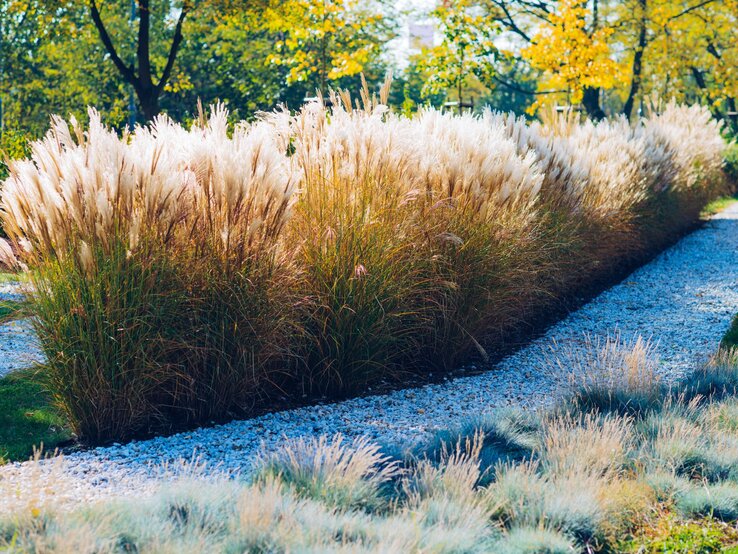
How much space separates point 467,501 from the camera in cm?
288

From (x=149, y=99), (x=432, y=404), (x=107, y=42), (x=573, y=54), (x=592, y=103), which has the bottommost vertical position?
(x=432, y=404)

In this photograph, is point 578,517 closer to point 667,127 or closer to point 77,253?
point 77,253

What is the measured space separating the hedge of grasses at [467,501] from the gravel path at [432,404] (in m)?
0.26

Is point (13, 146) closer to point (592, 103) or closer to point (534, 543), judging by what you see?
point (534, 543)

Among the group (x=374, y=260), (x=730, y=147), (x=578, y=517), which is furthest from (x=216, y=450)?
(x=730, y=147)

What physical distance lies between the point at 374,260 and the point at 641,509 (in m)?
2.11

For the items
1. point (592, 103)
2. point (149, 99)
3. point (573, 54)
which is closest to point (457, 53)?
point (573, 54)

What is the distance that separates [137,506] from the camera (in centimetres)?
274

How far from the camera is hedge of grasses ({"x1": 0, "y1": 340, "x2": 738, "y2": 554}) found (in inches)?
98.8

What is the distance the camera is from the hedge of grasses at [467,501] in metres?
2.51

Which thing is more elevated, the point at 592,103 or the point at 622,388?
the point at 592,103

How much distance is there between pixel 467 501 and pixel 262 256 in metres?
1.79

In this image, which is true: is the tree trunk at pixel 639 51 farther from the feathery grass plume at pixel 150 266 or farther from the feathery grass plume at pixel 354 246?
the feathery grass plume at pixel 150 266

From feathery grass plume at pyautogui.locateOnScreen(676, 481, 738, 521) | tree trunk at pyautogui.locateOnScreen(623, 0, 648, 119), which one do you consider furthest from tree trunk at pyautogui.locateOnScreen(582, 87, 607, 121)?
feathery grass plume at pyautogui.locateOnScreen(676, 481, 738, 521)
